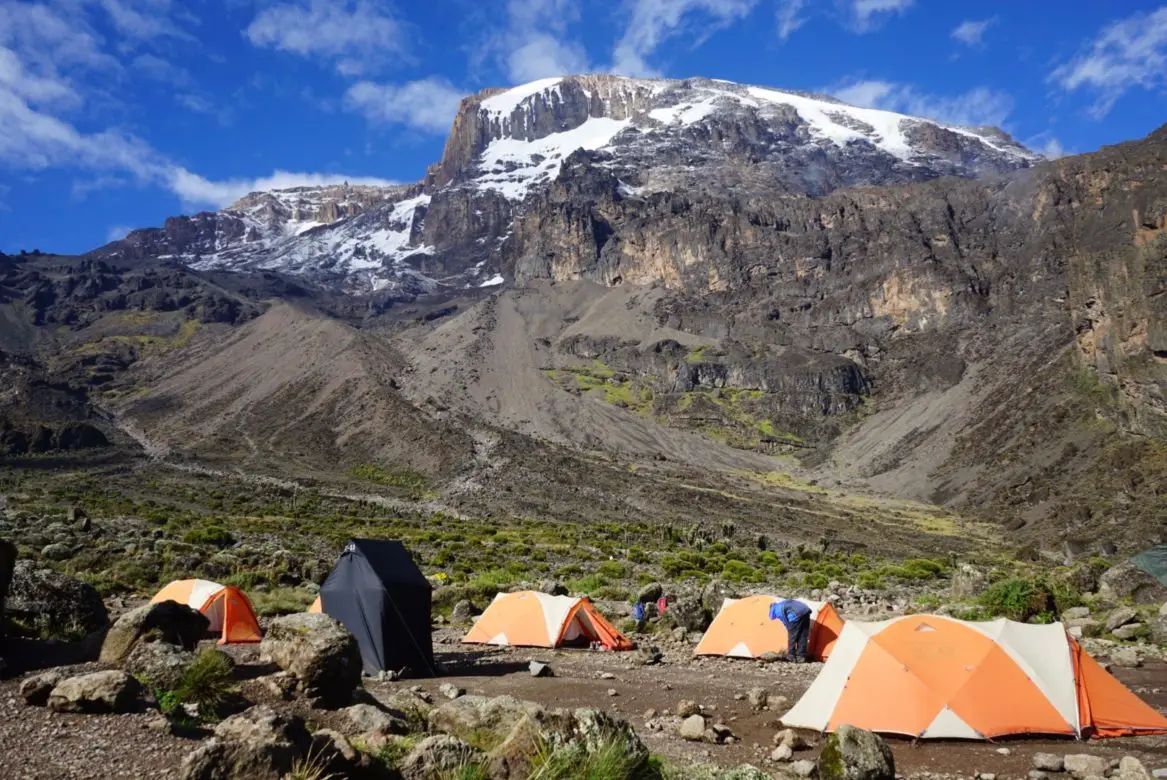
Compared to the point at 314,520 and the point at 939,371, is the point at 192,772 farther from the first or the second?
the point at 939,371

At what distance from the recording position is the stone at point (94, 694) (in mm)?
7008

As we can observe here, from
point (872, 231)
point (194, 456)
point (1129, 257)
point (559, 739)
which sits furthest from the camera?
point (872, 231)

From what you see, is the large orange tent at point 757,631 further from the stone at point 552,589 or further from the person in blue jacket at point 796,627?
the stone at point 552,589

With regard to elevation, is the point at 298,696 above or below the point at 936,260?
below

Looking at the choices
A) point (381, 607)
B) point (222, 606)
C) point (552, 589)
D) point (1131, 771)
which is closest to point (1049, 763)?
point (1131, 771)

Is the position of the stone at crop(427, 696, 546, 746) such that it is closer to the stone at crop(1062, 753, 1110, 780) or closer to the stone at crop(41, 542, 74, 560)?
the stone at crop(1062, 753, 1110, 780)

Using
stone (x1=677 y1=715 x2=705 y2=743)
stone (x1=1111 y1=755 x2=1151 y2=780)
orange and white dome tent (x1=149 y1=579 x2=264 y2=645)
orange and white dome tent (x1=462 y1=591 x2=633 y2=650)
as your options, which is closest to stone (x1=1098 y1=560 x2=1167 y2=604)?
orange and white dome tent (x1=462 y1=591 x2=633 y2=650)

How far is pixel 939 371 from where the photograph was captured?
144000mm

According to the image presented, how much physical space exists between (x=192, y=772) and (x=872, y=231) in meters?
198

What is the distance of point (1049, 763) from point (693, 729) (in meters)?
3.70

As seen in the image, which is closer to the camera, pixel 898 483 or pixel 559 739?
pixel 559 739

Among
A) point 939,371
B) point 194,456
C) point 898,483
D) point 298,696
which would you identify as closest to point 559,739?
point 298,696

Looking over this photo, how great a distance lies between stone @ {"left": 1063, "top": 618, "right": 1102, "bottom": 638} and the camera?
53.7 feet

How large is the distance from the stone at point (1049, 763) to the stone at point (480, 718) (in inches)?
204
